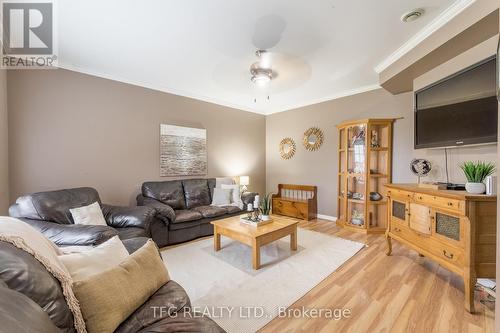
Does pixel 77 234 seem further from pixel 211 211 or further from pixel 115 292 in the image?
pixel 211 211

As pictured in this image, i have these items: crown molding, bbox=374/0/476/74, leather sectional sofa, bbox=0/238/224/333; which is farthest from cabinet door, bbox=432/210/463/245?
leather sectional sofa, bbox=0/238/224/333

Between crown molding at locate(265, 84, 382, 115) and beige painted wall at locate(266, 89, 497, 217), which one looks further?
crown molding at locate(265, 84, 382, 115)

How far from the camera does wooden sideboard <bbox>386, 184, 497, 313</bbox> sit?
171 cm

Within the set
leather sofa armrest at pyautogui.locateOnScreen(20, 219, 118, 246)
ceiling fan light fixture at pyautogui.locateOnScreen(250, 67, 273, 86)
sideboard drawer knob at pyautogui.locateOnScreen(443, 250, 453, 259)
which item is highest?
ceiling fan light fixture at pyautogui.locateOnScreen(250, 67, 273, 86)

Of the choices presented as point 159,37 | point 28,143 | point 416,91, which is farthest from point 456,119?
point 28,143

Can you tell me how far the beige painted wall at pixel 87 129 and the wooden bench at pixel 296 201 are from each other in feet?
7.20

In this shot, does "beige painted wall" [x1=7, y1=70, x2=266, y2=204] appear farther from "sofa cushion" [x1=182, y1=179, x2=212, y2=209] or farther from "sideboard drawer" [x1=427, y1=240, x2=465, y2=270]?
"sideboard drawer" [x1=427, y1=240, x2=465, y2=270]

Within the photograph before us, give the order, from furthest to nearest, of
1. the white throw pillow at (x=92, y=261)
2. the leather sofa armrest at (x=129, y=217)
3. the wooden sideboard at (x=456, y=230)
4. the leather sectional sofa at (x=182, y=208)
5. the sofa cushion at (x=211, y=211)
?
the sofa cushion at (x=211, y=211) < the leather sectional sofa at (x=182, y=208) < the leather sofa armrest at (x=129, y=217) < the wooden sideboard at (x=456, y=230) < the white throw pillow at (x=92, y=261)

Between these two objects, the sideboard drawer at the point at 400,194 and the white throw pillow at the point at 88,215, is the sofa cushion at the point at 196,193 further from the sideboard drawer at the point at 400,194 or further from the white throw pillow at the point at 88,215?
the sideboard drawer at the point at 400,194

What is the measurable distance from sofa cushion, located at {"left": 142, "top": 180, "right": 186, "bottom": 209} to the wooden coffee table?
3.57ft

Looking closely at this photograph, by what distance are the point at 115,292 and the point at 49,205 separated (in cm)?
217

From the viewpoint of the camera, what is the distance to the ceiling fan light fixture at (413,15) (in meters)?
1.93

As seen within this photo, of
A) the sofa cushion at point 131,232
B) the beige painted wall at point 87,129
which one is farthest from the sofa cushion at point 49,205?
the sofa cushion at point 131,232

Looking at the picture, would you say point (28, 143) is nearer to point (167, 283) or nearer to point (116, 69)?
point (116, 69)
